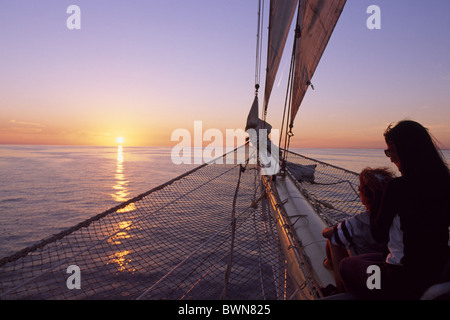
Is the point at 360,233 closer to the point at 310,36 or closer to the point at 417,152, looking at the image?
the point at 417,152

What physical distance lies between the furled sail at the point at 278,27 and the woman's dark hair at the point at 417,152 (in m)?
3.48

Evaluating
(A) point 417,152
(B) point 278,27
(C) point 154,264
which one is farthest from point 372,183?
(B) point 278,27

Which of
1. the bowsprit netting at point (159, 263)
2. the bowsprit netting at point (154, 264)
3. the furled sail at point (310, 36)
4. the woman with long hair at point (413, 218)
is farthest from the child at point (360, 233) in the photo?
the furled sail at point (310, 36)

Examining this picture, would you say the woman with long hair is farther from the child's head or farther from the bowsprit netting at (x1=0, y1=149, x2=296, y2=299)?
the bowsprit netting at (x1=0, y1=149, x2=296, y2=299)

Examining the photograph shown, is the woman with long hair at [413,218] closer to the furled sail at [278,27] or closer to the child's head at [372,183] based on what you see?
the child's head at [372,183]

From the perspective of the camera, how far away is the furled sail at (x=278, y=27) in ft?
13.8

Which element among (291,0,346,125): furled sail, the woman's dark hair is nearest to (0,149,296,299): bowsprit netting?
the woman's dark hair

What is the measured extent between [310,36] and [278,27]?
88.2 inches

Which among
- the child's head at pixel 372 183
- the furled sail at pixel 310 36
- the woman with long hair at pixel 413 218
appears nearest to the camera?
the woman with long hair at pixel 413 218

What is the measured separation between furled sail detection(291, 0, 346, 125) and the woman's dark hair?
63.3 inches

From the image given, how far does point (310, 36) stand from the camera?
2.92 meters
